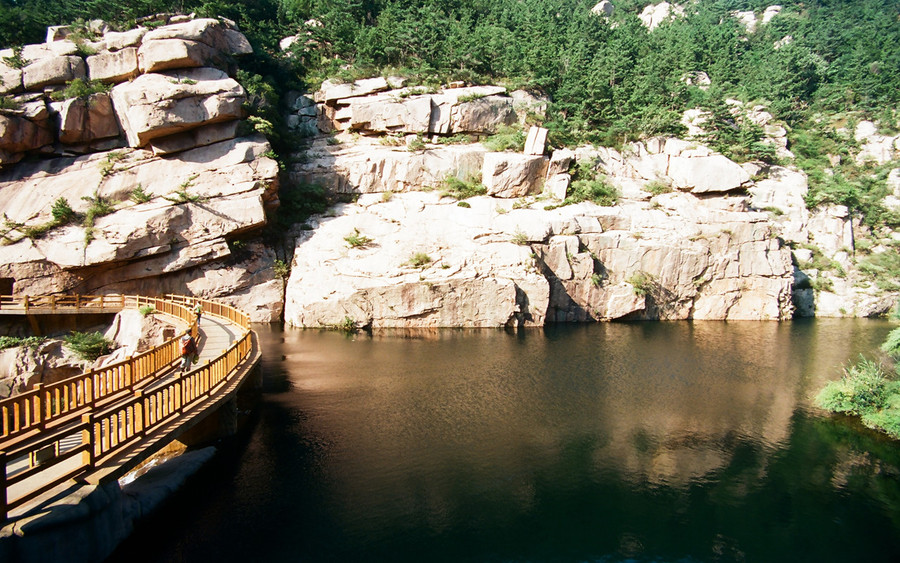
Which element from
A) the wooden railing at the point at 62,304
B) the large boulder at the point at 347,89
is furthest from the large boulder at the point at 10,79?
the large boulder at the point at 347,89

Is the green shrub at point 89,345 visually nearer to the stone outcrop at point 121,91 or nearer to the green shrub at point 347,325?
the green shrub at point 347,325

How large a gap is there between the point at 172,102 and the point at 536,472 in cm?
3453

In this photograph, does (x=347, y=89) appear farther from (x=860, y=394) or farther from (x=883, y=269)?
(x=883, y=269)

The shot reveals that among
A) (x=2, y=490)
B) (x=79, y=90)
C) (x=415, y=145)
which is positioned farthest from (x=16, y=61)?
(x=2, y=490)

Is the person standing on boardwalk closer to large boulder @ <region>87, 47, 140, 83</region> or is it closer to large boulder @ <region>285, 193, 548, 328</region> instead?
large boulder @ <region>285, 193, 548, 328</region>

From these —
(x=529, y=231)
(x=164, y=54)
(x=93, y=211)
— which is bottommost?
(x=529, y=231)

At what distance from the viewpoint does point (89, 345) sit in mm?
22281

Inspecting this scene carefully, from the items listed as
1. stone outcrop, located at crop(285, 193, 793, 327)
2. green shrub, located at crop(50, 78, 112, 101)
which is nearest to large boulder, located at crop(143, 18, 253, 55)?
green shrub, located at crop(50, 78, 112, 101)

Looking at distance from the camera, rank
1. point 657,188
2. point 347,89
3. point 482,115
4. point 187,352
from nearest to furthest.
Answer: point 187,352
point 657,188
point 482,115
point 347,89

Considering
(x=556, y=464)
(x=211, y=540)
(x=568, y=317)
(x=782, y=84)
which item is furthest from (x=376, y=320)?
(x=782, y=84)

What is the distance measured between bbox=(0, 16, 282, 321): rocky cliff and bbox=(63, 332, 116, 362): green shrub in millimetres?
8987

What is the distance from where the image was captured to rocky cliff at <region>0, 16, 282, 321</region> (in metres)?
30.6

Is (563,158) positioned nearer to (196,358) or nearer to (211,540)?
(196,358)

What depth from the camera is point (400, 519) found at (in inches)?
442
